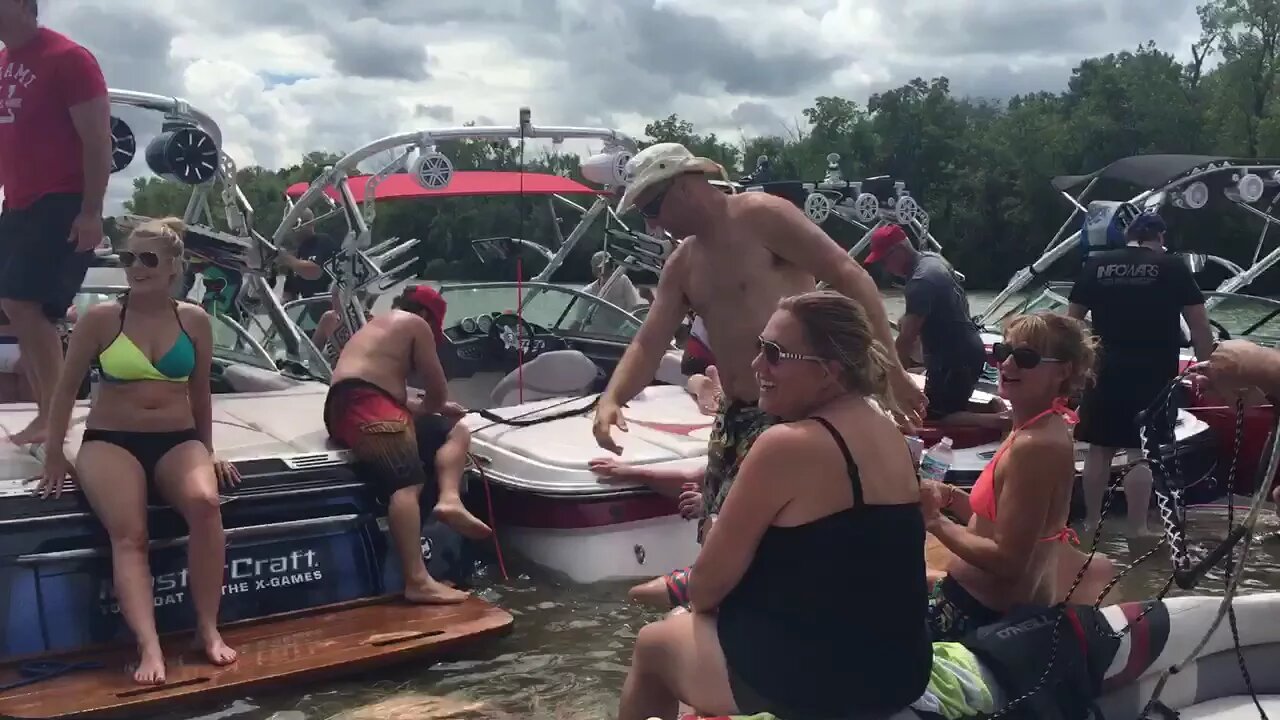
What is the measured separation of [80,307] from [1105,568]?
5.41 m

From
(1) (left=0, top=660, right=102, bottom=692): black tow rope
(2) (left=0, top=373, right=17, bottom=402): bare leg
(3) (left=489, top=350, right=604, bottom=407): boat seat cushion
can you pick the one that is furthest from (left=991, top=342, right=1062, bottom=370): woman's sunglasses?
(2) (left=0, top=373, right=17, bottom=402): bare leg

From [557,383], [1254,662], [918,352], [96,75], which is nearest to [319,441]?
[96,75]

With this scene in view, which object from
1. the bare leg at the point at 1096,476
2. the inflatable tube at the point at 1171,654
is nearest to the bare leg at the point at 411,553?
the inflatable tube at the point at 1171,654

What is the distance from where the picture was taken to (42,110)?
14.6 feet

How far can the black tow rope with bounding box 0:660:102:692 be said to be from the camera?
12.0 feet

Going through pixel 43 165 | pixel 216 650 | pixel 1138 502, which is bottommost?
pixel 1138 502

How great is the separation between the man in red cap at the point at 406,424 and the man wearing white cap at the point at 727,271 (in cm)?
124

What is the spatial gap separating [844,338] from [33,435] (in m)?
3.67

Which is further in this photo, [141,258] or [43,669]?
[141,258]

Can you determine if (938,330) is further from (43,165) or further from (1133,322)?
(43,165)

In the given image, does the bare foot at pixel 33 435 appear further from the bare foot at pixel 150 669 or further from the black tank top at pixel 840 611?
the black tank top at pixel 840 611

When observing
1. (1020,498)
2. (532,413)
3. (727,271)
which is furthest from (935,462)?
(532,413)

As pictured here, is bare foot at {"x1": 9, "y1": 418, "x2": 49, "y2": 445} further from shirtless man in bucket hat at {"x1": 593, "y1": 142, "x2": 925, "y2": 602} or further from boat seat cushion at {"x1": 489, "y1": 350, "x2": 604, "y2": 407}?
boat seat cushion at {"x1": 489, "y1": 350, "x2": 604, "y2": 407}

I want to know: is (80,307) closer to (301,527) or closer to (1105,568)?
(301,527)
